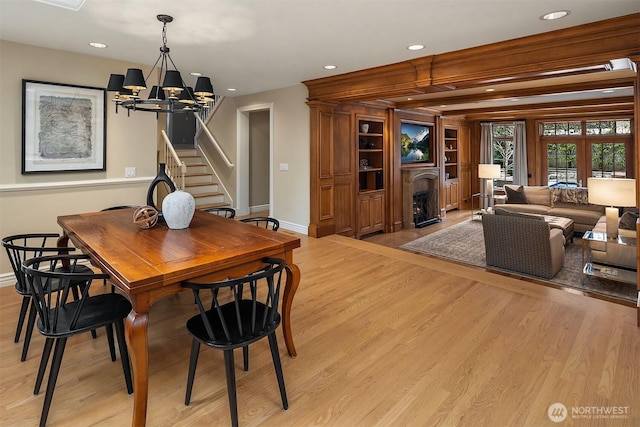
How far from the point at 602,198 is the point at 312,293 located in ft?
11.2

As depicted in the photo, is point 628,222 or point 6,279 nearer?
point 6,279

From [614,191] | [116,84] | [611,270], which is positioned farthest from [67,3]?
[611,270]

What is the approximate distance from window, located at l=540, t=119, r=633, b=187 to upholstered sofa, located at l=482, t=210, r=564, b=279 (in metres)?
5.19

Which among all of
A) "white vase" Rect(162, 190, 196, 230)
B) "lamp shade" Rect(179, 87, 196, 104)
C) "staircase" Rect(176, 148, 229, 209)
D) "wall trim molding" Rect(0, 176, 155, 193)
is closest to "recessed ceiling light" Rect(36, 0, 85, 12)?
"lamp shade" Rect(179, 87, 196, 104)

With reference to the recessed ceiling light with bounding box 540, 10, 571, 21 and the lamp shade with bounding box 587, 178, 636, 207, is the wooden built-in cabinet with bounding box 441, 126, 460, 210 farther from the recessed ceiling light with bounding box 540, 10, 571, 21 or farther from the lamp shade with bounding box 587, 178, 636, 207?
the recessed ceiling light with bounding box 540, 10, 571, 21

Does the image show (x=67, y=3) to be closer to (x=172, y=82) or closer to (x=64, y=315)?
(x=172, y=82)

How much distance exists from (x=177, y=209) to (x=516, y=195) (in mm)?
7290

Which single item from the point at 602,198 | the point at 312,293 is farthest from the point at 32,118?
the point at 602,198

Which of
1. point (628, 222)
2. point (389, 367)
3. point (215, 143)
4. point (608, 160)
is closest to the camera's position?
point (389, 367)

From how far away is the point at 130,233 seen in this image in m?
2.55

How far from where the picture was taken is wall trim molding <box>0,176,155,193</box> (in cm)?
371

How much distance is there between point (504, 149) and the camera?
10.0 m

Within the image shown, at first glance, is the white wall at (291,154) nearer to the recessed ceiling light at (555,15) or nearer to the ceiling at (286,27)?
the ceiling at (286,27)

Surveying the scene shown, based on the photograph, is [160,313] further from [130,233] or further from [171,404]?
[171,404]
